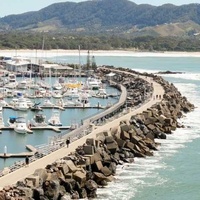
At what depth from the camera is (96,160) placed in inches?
1151

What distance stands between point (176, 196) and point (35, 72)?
2319 inches

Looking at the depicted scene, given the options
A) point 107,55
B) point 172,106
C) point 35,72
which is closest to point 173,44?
point 107,55

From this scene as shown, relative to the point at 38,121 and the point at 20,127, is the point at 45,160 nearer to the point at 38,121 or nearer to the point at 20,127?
the point at 20,127

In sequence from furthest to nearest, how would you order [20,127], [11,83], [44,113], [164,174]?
1. [11,83]
2. [44,113]
3. [20,127]
4. [164,174]

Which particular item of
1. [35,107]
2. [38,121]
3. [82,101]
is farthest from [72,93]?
[38,121]

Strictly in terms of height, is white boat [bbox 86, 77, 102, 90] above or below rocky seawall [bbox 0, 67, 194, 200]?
below

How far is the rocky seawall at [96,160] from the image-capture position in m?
24.2

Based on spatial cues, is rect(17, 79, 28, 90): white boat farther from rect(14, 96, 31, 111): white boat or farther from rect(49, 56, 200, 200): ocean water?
rect(49, 56, 200, 200): ocean water

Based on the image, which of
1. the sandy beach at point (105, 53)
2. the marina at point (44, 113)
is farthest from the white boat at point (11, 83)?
the sandy beach at point (105, 53)

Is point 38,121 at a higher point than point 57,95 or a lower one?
higher

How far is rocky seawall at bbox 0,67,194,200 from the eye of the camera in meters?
24.2

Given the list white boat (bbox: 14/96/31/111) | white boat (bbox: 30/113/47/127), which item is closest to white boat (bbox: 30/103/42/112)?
white boat (bbox: 14/96/31/111)

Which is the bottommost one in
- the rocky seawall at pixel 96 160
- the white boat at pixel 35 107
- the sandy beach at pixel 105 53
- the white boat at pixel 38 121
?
the sandy beach at pixel 105 53

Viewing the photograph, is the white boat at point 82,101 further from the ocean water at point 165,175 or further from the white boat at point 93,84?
the ocean water at point 165,175
